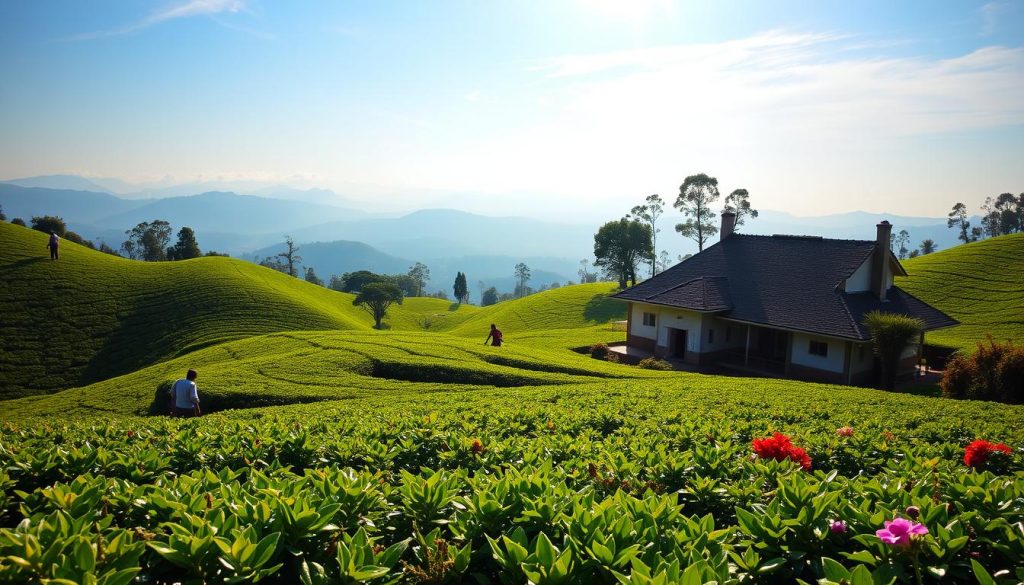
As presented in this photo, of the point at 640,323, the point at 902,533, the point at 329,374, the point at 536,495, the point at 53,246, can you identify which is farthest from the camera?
the point at 53,246

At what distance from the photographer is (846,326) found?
81.0 feet

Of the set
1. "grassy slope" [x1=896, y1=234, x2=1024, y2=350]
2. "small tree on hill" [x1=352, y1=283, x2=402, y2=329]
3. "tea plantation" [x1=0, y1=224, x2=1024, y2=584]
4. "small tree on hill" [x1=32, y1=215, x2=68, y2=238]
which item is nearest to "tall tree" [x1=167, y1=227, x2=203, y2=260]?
"small tree on hill" [x1=32, y1=215, x2=68, y2=238]

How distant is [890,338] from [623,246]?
40817 mm

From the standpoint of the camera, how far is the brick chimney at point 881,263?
92.6 ft

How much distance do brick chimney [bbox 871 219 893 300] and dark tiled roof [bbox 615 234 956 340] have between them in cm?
46

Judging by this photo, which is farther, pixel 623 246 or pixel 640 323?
pixel 623 246

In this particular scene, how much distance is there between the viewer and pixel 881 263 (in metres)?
28.2

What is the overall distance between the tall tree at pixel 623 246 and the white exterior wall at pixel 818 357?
3694 cm

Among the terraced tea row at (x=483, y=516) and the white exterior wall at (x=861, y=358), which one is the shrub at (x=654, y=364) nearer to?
the white exterior wall at (x=861, y=358)

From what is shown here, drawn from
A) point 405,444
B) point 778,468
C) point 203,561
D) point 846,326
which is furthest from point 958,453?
point 846,326

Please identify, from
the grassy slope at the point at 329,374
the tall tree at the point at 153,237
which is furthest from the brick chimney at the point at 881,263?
the tall tree at the point at 153,237

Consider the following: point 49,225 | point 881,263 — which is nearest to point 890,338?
point 881,263

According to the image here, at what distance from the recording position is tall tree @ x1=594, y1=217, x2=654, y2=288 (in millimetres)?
63125

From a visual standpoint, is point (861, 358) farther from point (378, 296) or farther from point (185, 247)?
point (185, 247)
